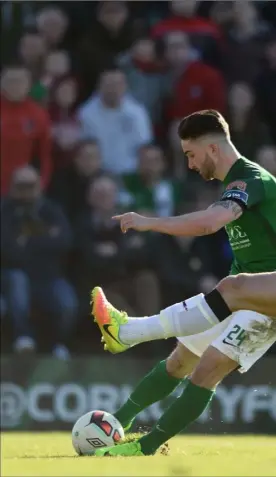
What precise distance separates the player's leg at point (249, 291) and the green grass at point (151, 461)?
0.94 metres

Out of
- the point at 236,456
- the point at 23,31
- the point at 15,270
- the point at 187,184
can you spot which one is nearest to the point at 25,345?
the point at 15,270

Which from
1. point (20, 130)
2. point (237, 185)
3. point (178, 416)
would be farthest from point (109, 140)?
point (178, 416)

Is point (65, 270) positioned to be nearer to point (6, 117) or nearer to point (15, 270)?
point (15, 270)

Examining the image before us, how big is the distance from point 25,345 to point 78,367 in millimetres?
942

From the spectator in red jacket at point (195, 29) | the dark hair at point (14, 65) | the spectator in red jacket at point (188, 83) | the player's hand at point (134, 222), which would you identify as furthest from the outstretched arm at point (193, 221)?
the spectator in red jacket at point (195, 29)

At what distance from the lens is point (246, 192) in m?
6.98

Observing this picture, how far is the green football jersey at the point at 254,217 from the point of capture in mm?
7031

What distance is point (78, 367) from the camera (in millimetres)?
11484

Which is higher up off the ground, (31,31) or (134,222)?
(134,222)

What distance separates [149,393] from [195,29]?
680cm

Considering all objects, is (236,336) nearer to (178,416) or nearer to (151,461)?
(178,416)

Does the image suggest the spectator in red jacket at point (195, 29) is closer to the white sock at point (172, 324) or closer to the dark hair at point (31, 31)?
the dark hair at point (31, 31)

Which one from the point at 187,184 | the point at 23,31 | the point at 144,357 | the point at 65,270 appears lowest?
the point at 144,357

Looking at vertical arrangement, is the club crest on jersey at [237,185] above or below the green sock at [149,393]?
above
